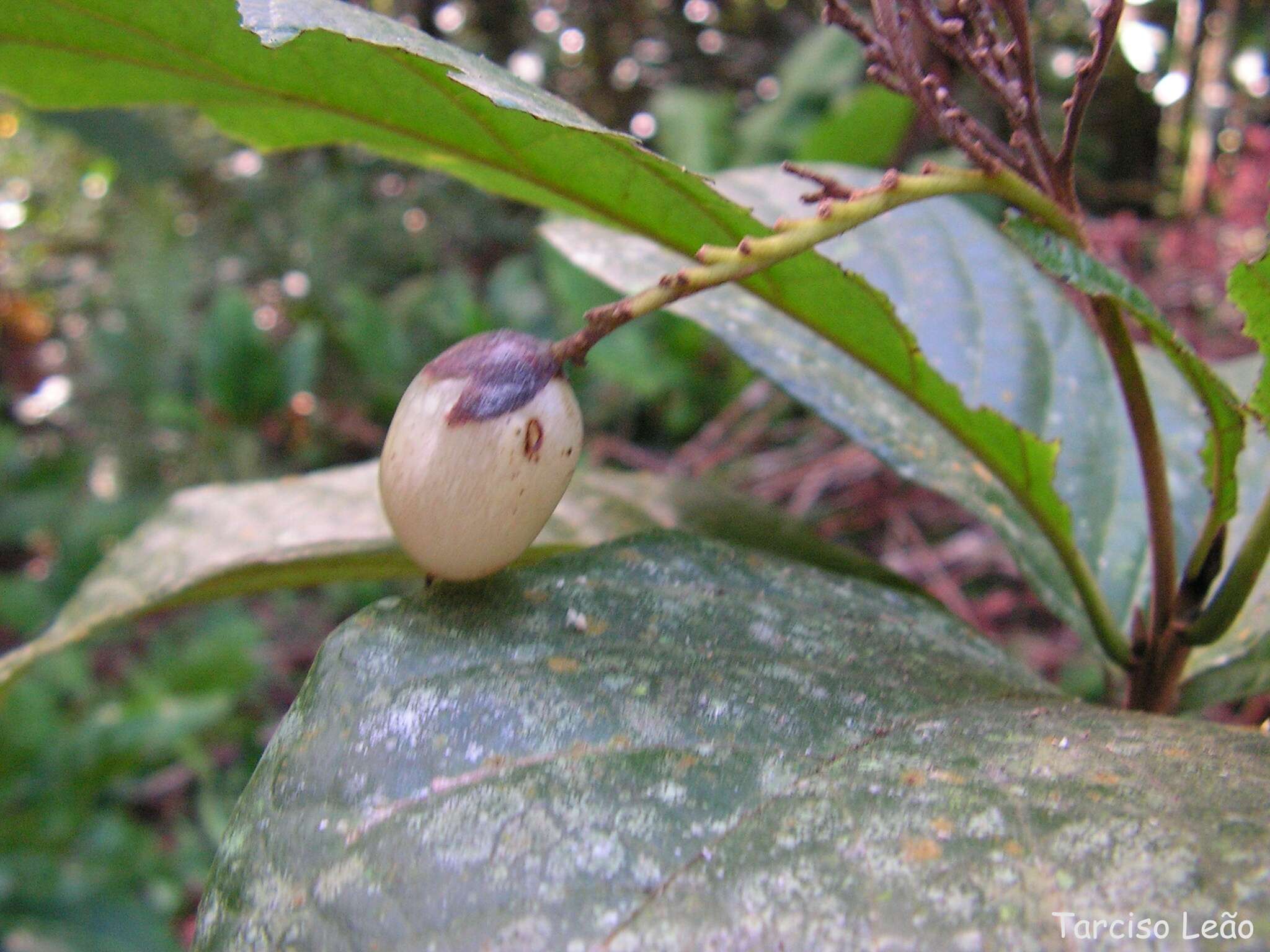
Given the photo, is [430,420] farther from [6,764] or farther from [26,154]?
[26,154]

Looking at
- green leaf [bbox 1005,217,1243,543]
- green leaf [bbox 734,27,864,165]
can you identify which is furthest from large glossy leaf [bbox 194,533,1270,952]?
green leaf [bbox 734,27,864,165]

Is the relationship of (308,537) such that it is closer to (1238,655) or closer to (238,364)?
(1238,655)

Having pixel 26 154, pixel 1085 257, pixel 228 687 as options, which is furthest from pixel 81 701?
pixel 26 154

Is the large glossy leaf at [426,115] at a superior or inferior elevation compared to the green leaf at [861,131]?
superior

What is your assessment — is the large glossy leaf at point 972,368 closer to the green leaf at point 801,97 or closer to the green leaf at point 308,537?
the green leaf at point 308,537

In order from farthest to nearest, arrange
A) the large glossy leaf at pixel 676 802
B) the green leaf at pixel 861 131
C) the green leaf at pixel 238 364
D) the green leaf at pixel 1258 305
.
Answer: the green leaf at pixel 861 131
the green leaf at pixel 238 364
the green leaf at pixel 1258 305
the large glossy leaf at pixel 676 802

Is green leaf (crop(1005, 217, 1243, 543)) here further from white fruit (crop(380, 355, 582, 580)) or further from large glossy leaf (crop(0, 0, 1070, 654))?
white fruit (crop(380, 355, 582, 580))

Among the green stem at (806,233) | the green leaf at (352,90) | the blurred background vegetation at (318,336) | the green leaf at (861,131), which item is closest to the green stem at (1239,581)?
the green stem at (806,233)

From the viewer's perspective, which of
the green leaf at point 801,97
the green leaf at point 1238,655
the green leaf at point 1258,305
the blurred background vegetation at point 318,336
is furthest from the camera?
the green leaf at point 801,97
